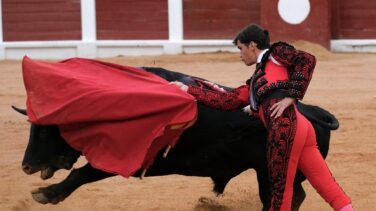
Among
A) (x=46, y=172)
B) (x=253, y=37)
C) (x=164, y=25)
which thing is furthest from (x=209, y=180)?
(x=164, y=25)

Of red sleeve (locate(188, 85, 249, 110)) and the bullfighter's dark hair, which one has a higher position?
the bullfighter's dark hair

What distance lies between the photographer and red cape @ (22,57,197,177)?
12.8 ft

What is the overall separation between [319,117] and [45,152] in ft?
4.15

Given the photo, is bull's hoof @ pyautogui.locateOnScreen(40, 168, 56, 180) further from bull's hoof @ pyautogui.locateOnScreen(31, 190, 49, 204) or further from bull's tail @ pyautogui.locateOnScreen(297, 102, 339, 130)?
bull's tail @ pyautogui.locateOnScreen(297, 102, 339, 130)

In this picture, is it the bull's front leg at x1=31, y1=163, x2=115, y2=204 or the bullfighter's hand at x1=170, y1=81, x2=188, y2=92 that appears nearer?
the bullfighter's hand at x1=170, y1=81, x2=188, y2=92

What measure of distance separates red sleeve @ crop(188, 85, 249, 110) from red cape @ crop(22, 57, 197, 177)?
7 centimetres

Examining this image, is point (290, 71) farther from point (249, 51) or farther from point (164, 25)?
point (164, 25)

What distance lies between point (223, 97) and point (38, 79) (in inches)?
32.0

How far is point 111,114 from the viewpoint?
3.91m

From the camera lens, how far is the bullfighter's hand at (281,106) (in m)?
3.81

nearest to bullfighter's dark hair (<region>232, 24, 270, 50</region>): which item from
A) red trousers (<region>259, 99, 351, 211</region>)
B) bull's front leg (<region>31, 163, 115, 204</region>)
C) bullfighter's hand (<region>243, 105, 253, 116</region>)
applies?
red trousers (<region>259, 99, 351, 211</region>)

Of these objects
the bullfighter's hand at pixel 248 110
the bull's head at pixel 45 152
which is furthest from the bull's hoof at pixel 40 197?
the bullfighter's hand at pixel 248 110

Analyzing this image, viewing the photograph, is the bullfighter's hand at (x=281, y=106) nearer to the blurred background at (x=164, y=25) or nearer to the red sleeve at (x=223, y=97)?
the red sleeve at (x=223, y=97)

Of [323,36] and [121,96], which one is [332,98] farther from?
[121,96]
